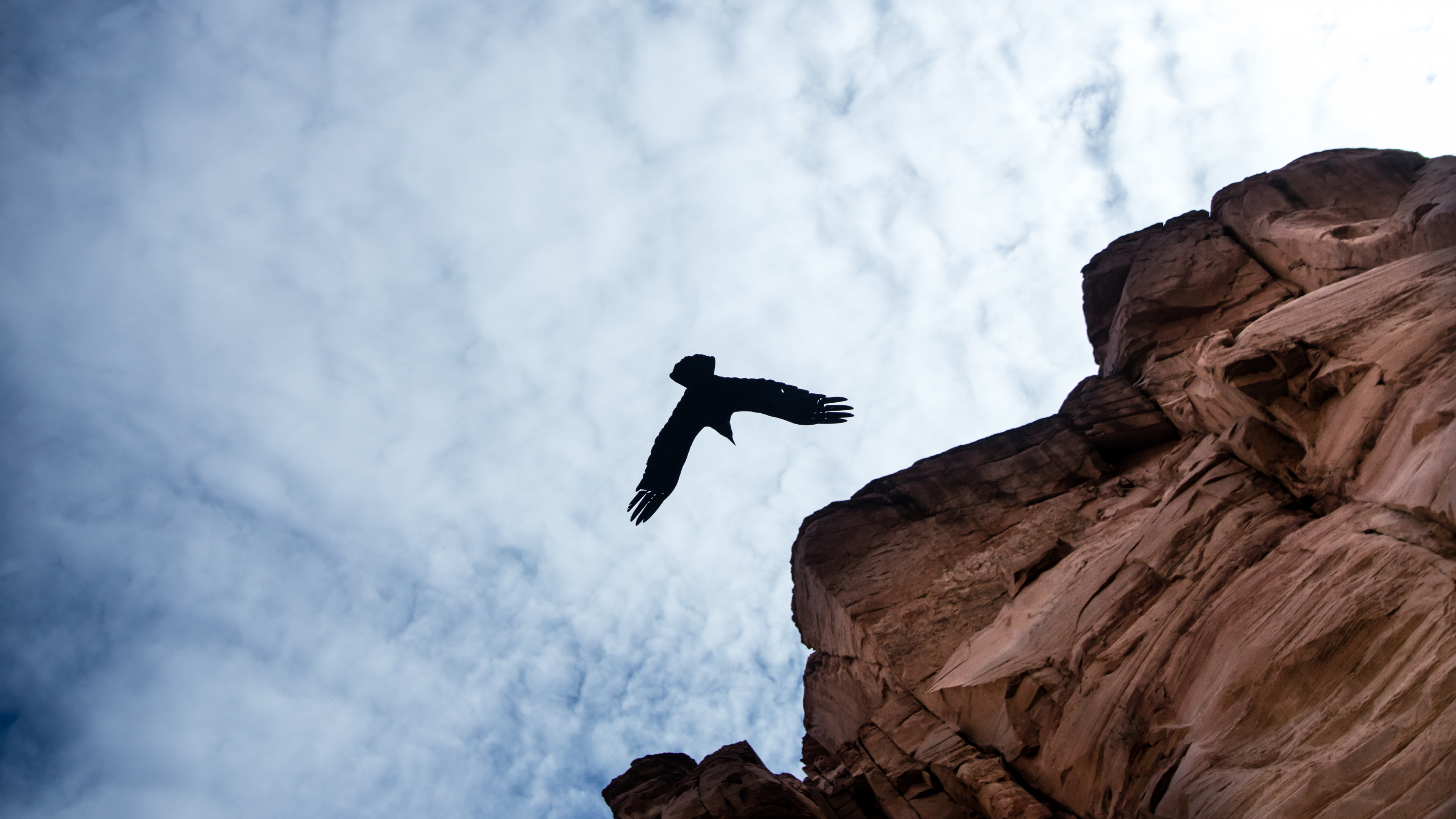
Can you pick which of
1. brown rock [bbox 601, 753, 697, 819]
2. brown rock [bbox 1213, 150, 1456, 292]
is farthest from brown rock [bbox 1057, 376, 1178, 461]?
brown rock [bbox 601, 753, 697, 819]

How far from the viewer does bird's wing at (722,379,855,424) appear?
24.7 meters

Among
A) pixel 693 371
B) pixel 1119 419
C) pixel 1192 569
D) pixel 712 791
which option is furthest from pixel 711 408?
pixel 1192 569

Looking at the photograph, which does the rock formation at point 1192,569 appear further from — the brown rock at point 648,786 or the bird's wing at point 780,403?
the bird's wing at point 780,403

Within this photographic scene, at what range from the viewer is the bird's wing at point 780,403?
81.1 ft

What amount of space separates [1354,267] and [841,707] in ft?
40.4

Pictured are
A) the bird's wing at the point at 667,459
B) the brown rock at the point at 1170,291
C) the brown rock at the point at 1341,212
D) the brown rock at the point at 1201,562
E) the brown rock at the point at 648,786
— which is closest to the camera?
the brown rock at the point at 1201,562

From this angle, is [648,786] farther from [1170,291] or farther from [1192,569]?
[1170,291]

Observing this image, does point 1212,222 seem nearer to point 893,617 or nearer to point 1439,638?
→ point 893,617

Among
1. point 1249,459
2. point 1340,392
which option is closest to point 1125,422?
point 1249,459

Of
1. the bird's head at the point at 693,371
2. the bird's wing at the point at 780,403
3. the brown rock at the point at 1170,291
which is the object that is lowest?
the brown rock at the point at 1170,291

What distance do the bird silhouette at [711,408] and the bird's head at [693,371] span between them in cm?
2

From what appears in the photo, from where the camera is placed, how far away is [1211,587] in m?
10.5

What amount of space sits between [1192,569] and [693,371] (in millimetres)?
15370

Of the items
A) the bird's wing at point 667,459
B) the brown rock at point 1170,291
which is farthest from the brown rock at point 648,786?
the brown rock at point 1170,291
